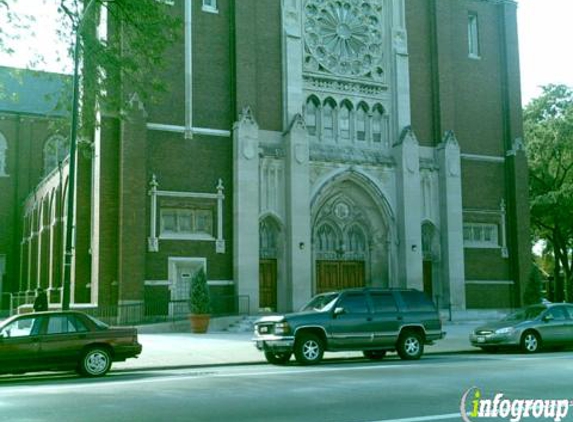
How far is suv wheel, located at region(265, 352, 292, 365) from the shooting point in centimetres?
1719

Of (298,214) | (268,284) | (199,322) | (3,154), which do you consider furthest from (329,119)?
(3,154)

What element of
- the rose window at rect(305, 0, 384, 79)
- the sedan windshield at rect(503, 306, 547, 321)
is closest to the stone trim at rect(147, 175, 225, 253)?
the rose window at rect(305, 0, 384, 79)

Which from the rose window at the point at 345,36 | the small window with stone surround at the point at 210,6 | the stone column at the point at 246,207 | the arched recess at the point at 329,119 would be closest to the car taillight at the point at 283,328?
the stone column at the point at 246,207

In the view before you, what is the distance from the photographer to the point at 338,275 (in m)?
34.6

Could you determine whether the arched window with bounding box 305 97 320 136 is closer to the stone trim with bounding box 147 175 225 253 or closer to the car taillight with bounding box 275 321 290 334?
the stone trim with bounding box 147 175 225 253

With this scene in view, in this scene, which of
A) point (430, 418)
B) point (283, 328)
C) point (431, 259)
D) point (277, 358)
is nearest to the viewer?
point (430, 418)

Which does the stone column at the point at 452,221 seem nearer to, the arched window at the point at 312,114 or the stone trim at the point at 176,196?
the arched window at the point at 312,114

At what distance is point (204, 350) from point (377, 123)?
19.1 meters

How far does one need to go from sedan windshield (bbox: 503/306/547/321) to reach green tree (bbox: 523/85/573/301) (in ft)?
81.2

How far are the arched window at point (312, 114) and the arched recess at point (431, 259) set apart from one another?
7363 mm

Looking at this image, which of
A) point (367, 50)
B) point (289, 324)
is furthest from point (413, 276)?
point (289, 324)

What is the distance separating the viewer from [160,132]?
102ft

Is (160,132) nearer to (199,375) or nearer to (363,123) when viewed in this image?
(363,123)

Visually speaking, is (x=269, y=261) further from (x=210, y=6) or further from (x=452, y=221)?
(x=210, y=6)
